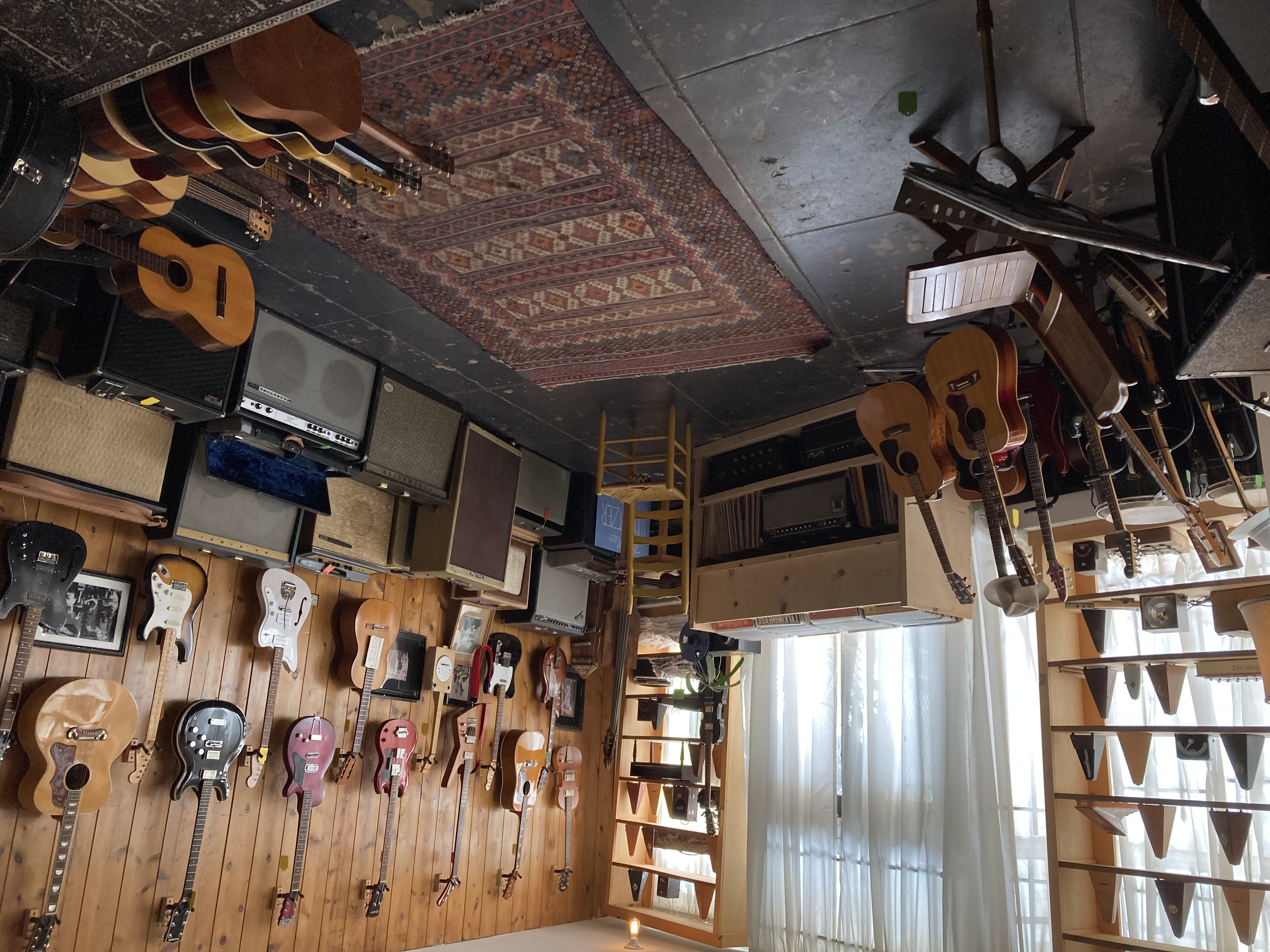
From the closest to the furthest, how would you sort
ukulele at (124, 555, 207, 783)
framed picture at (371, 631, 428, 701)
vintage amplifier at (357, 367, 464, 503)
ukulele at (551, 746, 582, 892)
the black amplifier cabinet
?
the black amplifier cabinet, ukulele at (124, 555, 207, 783), vintage amplifier at (357, 367, 464, 503), framed picture at (371, 631, 428, 701), ukulele at (551, 746, 582, 892)

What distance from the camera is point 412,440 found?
153 inches

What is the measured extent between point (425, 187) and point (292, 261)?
757 millimetres

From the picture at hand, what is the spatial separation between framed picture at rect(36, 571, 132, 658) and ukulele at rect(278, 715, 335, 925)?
2.92ft

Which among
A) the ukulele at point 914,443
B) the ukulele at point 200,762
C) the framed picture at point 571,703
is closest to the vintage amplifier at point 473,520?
the ukulele at point 200,762

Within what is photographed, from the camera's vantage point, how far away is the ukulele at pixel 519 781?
198 inches

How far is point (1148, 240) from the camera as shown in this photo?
1586 mm

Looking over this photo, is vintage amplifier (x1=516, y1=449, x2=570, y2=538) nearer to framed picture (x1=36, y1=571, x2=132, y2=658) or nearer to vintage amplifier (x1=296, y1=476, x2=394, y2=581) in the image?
vintage amplifier (x1=296, y1=476, x2=394, y2=581)

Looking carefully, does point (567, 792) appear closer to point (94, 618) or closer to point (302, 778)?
point (302, 778)

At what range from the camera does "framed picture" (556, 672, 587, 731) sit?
220 inches

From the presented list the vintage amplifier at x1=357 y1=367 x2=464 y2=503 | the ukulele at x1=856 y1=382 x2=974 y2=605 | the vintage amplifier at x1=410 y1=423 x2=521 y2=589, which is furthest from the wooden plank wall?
the ukulele at x1=856 y1=382 x2=974 y2=605

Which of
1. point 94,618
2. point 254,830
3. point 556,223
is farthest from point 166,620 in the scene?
point 556,223

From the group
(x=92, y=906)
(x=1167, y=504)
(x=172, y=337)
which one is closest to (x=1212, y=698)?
(x=1167, y=504)

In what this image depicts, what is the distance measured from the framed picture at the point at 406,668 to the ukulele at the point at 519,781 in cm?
72

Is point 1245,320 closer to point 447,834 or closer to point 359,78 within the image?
point 359,78
